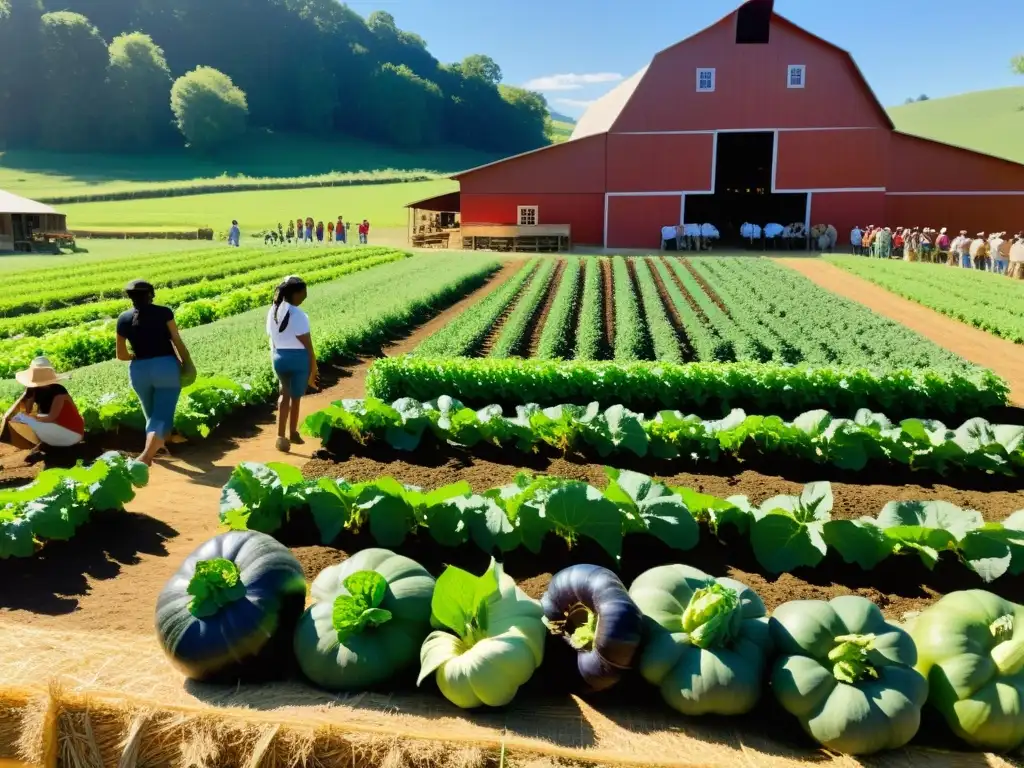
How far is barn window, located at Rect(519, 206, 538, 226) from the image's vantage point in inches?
1490

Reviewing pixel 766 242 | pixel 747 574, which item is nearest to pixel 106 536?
pixel 747 574

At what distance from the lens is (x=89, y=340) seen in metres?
15.1

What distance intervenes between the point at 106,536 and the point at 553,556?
344 cm

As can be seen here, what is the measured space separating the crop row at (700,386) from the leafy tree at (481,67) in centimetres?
13472

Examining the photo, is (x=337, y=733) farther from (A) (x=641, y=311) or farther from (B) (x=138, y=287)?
(A) (x=641, y=311)

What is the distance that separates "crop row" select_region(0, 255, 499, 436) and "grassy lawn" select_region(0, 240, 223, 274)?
16.0m

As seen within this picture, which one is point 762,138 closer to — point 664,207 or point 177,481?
point 664,207

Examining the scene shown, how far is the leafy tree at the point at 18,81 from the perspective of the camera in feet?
314

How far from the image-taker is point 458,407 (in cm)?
816

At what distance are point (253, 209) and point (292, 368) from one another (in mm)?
61533

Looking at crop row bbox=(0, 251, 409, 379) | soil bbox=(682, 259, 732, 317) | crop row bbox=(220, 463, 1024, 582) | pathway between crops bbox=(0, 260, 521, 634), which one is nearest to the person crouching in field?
pathway between crops bbox=(0, 260, 521, 634)

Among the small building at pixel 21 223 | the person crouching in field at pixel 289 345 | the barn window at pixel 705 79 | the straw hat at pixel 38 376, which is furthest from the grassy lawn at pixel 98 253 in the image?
Result: the person crouching in field at pixel 289 345

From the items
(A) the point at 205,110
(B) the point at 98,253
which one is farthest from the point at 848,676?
(A) the point at 205,110

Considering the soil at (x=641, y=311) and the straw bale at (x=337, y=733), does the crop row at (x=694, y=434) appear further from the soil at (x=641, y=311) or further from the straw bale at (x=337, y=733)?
the soil at (x=641, y=311)
